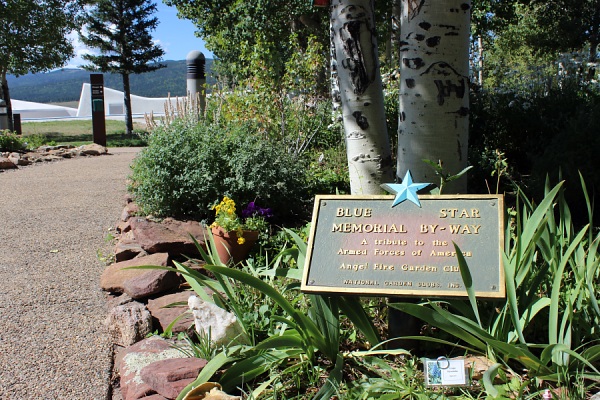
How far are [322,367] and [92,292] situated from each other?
2277 mm

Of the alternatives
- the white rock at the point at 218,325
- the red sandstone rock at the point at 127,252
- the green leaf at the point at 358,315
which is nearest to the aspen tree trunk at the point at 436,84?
the green leaf at the point at 358,315

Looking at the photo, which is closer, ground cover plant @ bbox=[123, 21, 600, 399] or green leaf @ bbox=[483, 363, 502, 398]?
green leaf @ bbox=[483, 363, 502, 398]

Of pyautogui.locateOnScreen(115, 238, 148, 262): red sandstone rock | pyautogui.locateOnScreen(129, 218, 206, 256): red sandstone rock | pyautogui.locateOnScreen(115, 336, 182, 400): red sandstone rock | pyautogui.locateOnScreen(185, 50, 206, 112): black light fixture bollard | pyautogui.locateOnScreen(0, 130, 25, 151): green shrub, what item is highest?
pyautogui.locateOnScreen(185, 50, 206, 112): black light fixture bollard

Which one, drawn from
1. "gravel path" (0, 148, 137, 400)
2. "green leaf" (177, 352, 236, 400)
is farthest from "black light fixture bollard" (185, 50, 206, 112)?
"green leaf" (177, 352, 236, 400)

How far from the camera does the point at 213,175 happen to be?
565 cm

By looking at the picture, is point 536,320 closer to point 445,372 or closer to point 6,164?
point 445,372

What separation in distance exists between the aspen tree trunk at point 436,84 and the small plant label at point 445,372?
1.27 meters

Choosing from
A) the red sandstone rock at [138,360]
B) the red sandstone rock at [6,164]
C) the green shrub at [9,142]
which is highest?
the green shrub at [9,142]

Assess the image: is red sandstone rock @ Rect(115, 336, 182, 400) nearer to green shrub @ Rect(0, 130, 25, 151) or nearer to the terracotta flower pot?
the terracotta flower pot

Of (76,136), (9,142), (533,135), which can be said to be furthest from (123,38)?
(533,135)

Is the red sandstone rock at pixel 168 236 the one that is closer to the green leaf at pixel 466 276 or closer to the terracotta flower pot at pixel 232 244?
the terracotta flower pot at pixel 232 244

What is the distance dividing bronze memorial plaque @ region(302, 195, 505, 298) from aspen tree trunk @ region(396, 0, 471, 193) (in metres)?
0.72

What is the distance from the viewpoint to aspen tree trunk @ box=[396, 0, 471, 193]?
3.56m

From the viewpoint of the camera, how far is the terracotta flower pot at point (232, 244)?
15.4ft
